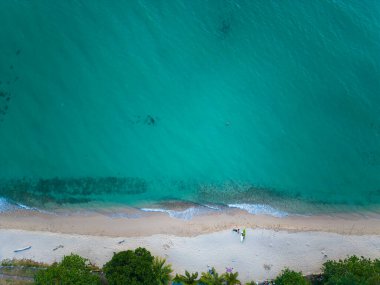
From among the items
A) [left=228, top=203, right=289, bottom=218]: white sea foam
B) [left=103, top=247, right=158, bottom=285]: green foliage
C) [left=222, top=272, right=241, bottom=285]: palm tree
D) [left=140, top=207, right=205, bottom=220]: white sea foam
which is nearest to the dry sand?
[left=140, top=207, right=205, bottom=220]: white sea foam

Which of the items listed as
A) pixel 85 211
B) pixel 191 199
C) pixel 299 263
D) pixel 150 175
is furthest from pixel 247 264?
pixel 85 211

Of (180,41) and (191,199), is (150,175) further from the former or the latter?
(180,41)

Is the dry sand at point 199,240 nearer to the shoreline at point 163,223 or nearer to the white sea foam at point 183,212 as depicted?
the shoreline at point 163,223

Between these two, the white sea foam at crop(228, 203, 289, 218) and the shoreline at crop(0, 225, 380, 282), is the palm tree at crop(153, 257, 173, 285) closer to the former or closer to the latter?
the shoreline at crop(0, 225, 380, 282)

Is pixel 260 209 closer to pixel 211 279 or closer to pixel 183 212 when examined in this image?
pixel 183 212

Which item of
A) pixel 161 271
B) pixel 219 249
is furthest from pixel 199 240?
pixel 161 271

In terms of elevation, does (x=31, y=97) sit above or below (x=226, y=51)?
below
